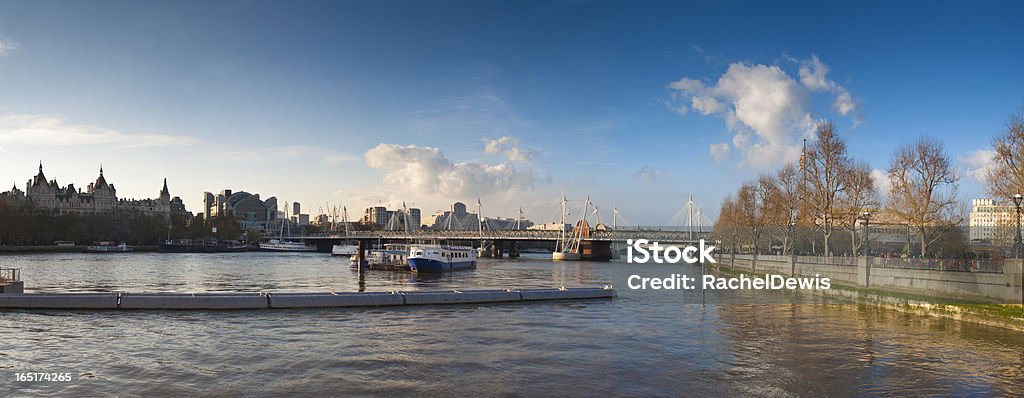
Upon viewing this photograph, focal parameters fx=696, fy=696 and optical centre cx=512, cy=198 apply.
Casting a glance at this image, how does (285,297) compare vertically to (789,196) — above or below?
below

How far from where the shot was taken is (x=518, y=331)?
3259 cm

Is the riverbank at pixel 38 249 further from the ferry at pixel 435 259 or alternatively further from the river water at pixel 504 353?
the river water at pixel 504 353

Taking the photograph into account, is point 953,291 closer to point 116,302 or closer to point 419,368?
point 419,368

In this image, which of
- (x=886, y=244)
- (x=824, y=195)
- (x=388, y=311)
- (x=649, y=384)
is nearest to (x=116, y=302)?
(x=388, y=311)

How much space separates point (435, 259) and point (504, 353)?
229 ft

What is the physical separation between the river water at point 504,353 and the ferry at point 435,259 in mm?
52217

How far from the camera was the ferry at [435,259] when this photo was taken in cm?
9319

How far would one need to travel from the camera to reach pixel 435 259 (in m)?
95.6

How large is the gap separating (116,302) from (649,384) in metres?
30.1

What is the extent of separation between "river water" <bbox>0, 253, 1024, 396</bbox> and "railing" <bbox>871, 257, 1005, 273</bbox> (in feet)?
12.5

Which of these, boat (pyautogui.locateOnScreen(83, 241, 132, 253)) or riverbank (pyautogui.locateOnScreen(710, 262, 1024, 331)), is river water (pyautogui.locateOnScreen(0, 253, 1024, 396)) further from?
boat (pyautogui.locateOnScreen(83, 241, 132, 253))

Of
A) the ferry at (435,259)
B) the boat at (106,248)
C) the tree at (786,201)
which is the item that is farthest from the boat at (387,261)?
the boat at (106,248)

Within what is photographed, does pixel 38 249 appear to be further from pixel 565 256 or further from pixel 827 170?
pixel 827 170

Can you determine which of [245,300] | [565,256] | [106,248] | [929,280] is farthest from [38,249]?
[929,280]
